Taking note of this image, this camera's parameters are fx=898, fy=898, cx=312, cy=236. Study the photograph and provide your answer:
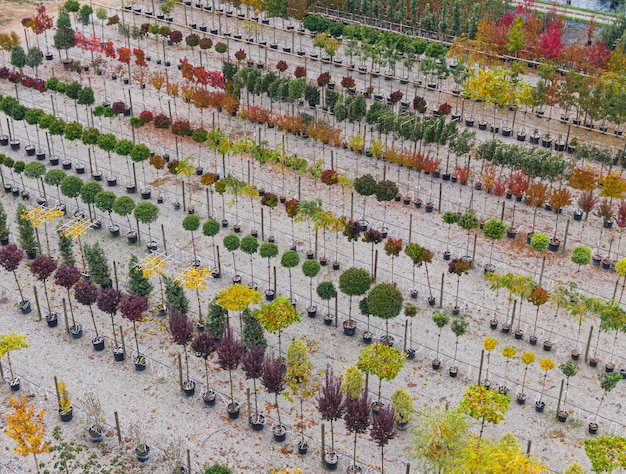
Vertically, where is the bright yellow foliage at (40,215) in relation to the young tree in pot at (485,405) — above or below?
above

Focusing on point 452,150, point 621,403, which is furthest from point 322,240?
point 621,403

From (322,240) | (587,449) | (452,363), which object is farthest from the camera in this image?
(322,240)

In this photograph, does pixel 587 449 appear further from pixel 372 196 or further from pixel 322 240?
A: pixel 372 196

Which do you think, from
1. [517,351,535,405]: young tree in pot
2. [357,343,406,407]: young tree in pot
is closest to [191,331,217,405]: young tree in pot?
[357,343,406,407]: young tree in pot

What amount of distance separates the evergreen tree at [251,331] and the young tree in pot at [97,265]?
25.8ft

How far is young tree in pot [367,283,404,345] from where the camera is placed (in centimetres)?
3584

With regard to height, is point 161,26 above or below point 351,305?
above

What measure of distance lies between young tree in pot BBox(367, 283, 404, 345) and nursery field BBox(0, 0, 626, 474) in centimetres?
13

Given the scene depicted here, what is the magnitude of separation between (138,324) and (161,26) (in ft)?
121

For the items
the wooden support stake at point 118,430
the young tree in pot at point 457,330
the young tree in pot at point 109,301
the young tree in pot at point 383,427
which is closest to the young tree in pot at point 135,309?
the young tree in pot at point 109,301

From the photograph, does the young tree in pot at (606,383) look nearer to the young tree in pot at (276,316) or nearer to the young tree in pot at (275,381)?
the young tree in pot at (275,381)

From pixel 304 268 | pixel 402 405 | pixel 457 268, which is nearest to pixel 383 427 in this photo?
pixel 402 405

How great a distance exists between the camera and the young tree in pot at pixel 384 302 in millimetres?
35844

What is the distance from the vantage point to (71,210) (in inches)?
1854
